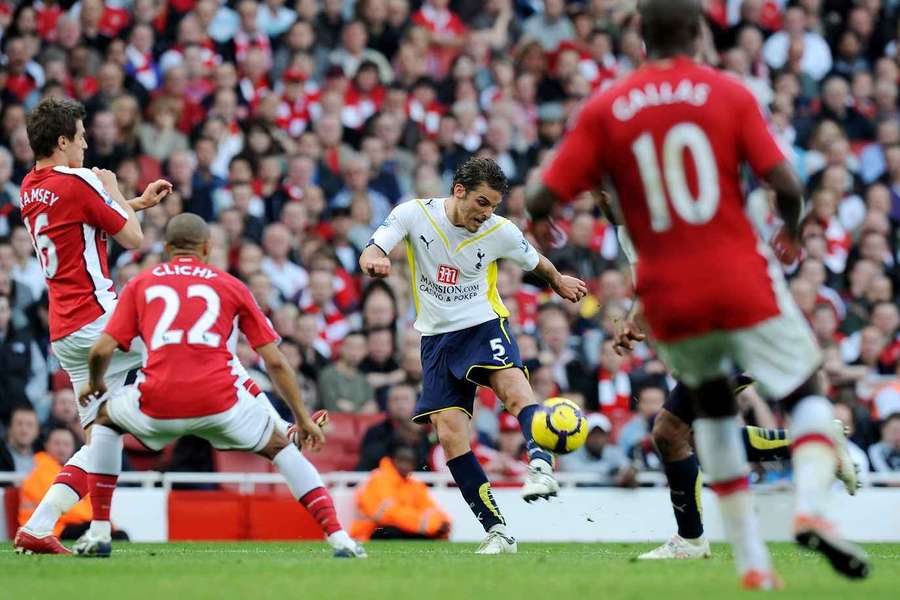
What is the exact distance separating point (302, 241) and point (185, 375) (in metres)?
9.05

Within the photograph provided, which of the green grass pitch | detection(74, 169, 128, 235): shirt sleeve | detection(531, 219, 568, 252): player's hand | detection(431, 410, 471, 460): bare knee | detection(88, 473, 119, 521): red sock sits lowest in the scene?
the green grass pitch

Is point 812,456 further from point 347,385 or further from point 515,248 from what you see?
point 347,385

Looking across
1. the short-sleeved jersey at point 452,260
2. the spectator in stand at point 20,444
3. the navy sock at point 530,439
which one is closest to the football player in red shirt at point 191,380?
the navy sock at point 530,439

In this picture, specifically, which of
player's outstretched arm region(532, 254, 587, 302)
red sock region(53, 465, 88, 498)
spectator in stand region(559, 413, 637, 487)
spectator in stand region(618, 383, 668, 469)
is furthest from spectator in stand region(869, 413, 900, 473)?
red sock region(53, 465, 88, 498)

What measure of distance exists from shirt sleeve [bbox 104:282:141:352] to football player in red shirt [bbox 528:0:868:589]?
8.83 feet

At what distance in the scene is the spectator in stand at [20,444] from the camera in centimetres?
1349

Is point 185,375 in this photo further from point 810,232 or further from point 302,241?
point 810,232

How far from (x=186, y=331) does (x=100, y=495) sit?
3.65 feet

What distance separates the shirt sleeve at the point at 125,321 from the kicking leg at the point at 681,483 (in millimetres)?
3033

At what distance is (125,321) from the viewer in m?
8.16

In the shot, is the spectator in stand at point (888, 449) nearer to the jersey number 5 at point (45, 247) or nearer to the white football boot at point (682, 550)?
the white football boot at point (682, 550)

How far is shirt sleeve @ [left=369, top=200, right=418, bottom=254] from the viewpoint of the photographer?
392 inches

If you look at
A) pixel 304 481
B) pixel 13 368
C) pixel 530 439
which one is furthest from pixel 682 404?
pixel 13 368

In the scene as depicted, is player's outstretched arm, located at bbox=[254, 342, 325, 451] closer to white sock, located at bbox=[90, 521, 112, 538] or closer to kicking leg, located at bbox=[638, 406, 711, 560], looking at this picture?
white sock, located at bbox=[90, 521, 112, 538]
